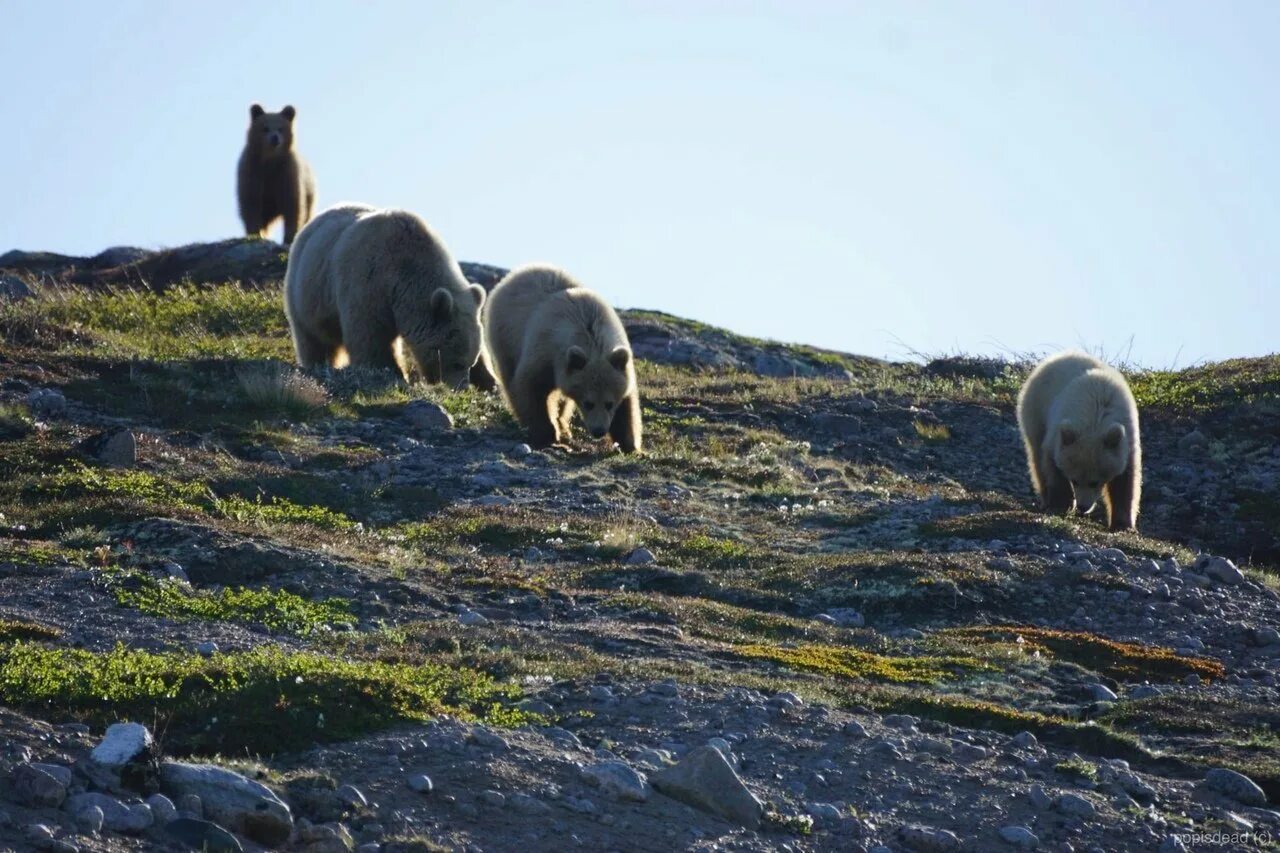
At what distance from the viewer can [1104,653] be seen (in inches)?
395

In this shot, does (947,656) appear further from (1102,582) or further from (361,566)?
(361,566)

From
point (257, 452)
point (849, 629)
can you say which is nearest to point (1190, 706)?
point (849, 629)

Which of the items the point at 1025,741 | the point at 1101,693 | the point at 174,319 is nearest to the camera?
the point at 1025,741

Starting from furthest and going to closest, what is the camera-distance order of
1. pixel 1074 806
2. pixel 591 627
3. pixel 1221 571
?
pixel 1221 571 → pixel 591 627 → pixel 1074 806

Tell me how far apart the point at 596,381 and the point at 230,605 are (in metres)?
7.58

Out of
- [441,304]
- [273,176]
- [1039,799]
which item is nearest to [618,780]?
[1039,799]

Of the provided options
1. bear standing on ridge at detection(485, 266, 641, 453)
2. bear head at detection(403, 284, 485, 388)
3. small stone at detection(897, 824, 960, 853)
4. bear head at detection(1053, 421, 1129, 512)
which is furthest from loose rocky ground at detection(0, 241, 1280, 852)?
bear head at detection(1053, 421, 1129, 512)

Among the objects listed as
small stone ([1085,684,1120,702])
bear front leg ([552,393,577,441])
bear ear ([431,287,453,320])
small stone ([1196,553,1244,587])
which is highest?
bear ear ([431,287,453,320])

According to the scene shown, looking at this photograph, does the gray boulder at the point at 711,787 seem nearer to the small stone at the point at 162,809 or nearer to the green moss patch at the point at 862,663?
the small stone at the point at 162,809

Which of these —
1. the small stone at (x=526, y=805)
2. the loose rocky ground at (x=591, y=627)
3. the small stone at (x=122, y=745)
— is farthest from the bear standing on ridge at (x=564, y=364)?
the small stone at (x=122, y=745)

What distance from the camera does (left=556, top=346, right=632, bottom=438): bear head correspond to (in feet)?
51.8

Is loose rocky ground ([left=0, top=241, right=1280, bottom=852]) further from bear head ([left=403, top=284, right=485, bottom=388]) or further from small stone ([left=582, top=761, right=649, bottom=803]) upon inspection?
bear head ([left=403, top=284, right=485, bottom=388])

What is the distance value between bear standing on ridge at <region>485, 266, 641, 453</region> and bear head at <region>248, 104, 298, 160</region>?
1255 cm

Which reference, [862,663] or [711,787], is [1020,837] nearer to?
[711,787]
